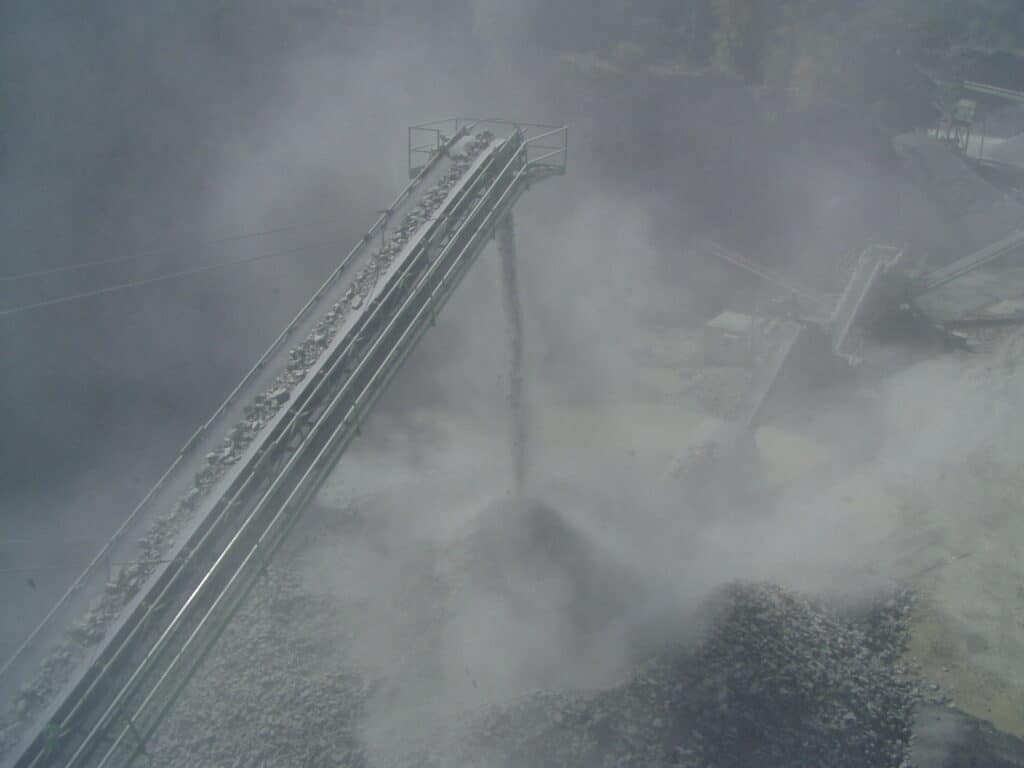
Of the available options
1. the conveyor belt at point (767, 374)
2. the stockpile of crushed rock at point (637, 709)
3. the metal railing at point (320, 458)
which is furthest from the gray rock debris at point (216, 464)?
the conveyor belt at point (767, 374)

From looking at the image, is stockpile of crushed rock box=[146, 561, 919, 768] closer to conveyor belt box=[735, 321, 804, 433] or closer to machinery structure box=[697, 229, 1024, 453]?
machinery structure box=[697, 229, 1024, 453]

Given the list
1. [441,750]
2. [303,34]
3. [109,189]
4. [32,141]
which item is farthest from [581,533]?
[303,34]

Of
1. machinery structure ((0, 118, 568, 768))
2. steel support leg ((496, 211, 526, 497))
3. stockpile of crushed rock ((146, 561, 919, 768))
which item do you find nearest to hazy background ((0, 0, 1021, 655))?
stockpile of crushed rock ((146, 561, 919, 768))

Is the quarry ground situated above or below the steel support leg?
below

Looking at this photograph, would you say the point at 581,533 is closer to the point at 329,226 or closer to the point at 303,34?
the point at 329,226

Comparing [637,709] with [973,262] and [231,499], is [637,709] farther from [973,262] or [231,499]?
[973,262]
